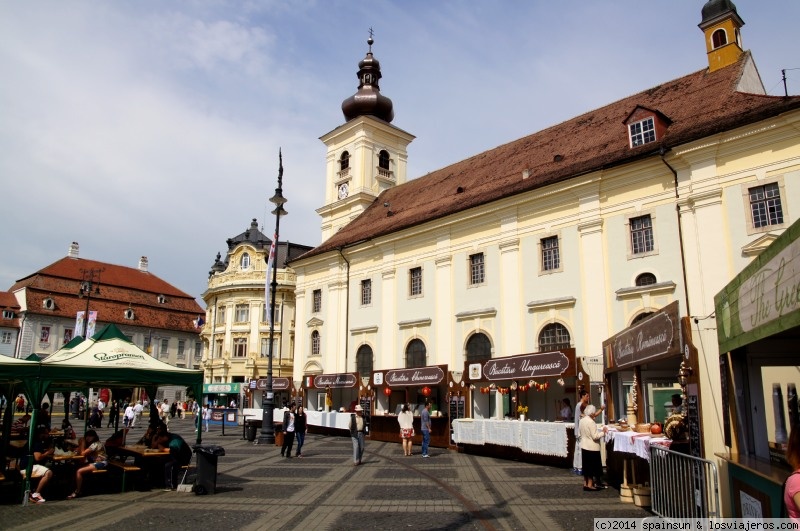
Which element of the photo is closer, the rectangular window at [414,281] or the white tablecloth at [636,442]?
the white tablecloth at [636,442]

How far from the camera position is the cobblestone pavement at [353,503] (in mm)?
9219

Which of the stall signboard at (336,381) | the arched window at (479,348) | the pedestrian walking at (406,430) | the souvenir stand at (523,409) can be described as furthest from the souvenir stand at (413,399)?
the pedestrian walking at (406,430)

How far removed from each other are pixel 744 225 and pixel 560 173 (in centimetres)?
746

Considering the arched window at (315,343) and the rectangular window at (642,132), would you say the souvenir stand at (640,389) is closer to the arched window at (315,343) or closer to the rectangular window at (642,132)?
the rectangular window at (642,132)

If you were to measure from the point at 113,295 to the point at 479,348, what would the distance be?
54.4 metres

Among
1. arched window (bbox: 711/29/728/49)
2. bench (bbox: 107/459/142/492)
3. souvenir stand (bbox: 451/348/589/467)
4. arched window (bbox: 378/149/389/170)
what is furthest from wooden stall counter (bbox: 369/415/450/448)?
arched window (bbox: 378/149/389/170)

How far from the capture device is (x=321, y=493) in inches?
470

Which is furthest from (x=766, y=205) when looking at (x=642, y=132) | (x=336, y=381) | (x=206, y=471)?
(x=336, y=381)

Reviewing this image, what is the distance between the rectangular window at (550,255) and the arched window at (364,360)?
39.6 feet

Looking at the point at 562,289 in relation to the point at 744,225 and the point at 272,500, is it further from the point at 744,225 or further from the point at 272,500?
the point at 272,500

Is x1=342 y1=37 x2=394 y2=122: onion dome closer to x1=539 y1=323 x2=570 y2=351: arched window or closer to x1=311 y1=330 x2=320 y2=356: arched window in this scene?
x1=311 y1=330 x2=320 y2=356: arched window

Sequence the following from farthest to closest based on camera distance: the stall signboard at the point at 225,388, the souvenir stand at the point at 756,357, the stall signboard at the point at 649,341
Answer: the stall signboard at the point at 225,388 < the stall signboard at the point at 649,341 < the souvenir stand at the point at 756,357

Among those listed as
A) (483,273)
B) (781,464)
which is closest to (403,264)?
(483,273)

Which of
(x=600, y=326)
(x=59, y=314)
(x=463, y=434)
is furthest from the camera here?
(x=59, y=314)
